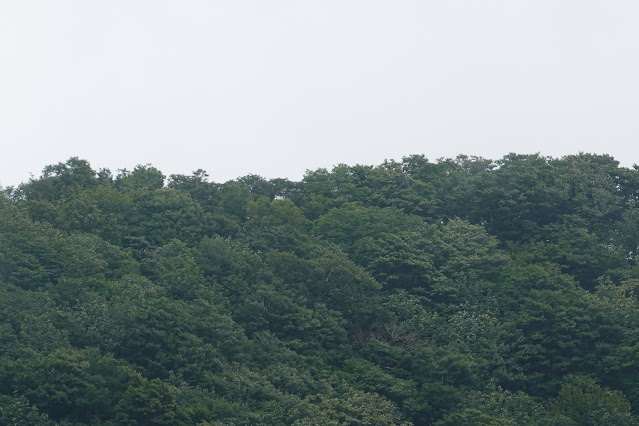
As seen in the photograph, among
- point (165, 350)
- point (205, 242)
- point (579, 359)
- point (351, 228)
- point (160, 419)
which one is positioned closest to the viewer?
point (160, 419)

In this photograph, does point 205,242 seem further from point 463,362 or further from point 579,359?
point 579,359

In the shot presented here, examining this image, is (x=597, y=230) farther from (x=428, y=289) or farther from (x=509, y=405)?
(x=509, y=405)

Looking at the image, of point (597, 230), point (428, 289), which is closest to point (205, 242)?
point (428, 289)

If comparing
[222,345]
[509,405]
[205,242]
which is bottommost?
[509,405]

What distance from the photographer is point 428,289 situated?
39312 mm

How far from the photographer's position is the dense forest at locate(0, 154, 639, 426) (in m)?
31.0

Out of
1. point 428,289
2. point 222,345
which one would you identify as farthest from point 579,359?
point 222,345

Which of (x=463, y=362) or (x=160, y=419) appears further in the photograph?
(x=463, y=362)

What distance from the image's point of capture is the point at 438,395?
3312 cm

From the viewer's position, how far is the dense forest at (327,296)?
3103 cm

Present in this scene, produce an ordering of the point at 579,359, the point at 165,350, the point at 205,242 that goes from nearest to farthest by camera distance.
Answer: the point at 165,350, the point at 579,359, the point at 205,242

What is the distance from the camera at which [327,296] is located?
1470 inches

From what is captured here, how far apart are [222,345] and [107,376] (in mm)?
4447

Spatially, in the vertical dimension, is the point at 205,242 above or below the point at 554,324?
above
